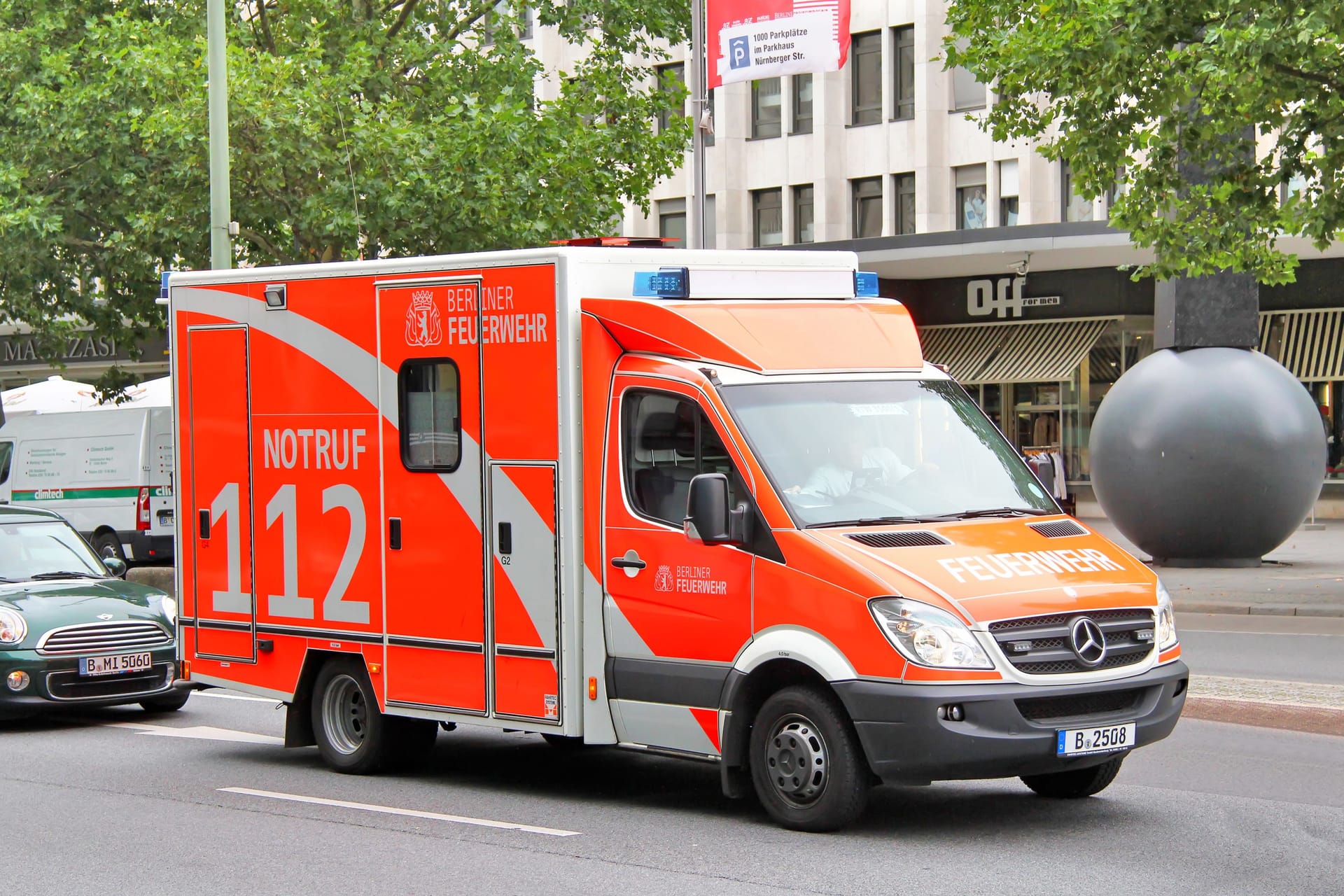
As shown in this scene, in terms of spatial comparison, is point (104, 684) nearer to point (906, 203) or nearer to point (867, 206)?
point (906, 203)

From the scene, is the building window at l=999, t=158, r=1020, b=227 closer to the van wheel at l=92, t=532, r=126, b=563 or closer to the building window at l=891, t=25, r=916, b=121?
the building window at l=891, t=25, r=916, b=121

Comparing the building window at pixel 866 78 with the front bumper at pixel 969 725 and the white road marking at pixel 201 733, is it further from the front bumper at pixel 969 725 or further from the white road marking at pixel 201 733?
the front bumper at pixel 969 725

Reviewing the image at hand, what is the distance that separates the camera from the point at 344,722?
1031 centimetres

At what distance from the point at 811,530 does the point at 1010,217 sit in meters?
32.0

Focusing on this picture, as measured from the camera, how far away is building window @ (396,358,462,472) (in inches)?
373

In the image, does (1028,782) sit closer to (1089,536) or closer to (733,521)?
(1089,536)

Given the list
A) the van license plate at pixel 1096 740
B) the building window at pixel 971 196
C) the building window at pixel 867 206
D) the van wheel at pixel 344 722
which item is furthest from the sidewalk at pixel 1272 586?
the building window at pixel 867 206

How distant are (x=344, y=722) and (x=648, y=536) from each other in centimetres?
277

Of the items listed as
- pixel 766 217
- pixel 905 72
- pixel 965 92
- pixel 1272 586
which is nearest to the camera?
pixel 1272 586

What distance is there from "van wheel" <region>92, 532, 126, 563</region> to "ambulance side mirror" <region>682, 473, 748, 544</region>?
72.4ft

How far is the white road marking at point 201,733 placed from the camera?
11930 millimetres

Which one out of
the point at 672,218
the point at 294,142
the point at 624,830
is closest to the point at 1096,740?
the point at 624,830

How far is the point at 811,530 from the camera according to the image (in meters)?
7.91

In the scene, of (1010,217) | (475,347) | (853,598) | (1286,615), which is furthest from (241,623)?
(1010,217)
